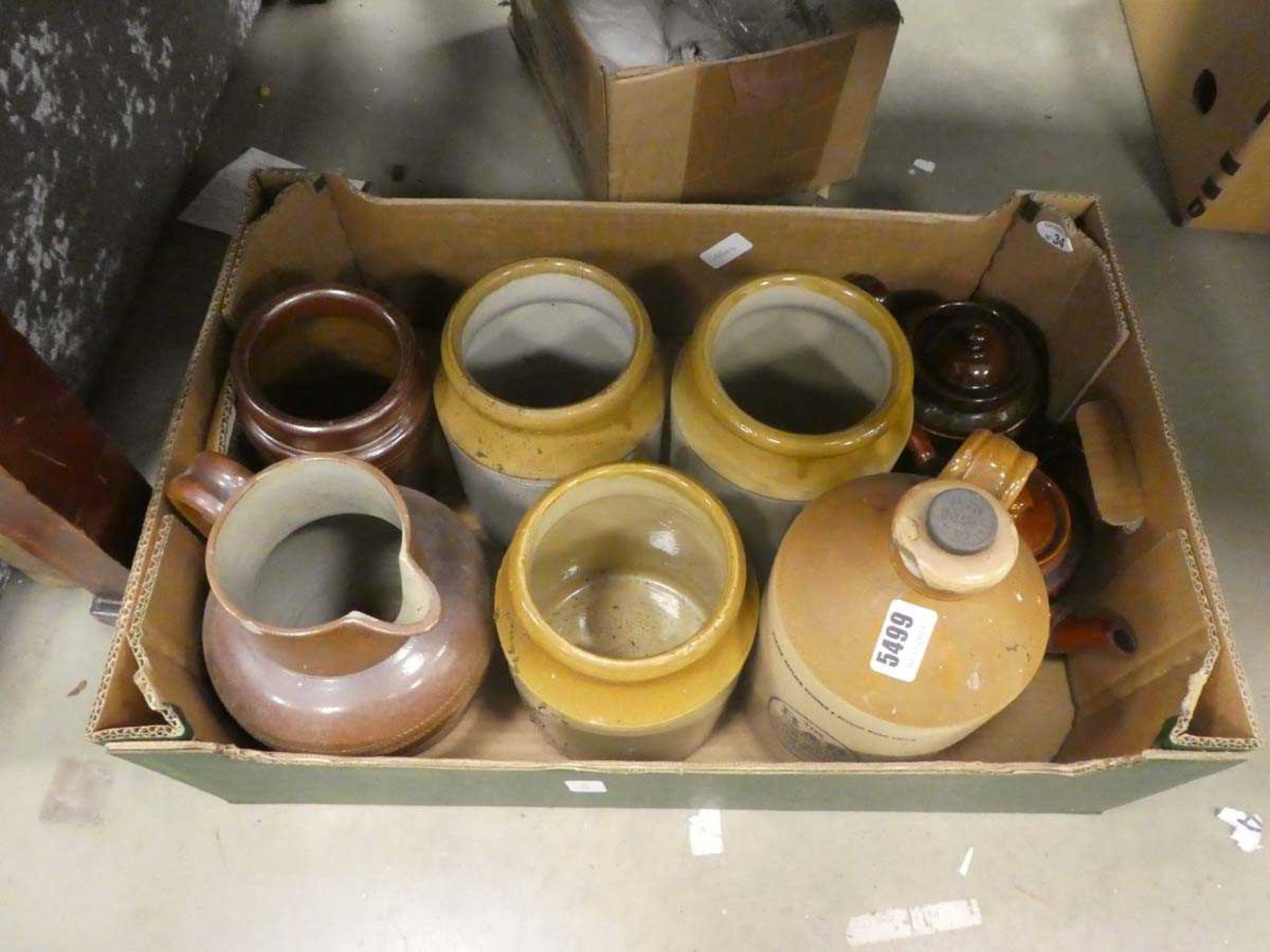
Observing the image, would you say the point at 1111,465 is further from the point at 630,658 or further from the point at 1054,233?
the point at 630,658

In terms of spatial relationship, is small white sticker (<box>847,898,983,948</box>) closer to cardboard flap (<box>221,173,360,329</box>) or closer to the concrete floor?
the concrete floor

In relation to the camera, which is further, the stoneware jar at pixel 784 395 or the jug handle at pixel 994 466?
the stoneware jar at pixel 784 395

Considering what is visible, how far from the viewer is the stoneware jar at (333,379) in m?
0.93

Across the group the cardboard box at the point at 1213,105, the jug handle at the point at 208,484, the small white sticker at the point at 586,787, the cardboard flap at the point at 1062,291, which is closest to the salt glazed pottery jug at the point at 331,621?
the jug handle at the point at 208,484

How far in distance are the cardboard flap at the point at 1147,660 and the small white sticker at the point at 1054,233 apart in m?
0.39

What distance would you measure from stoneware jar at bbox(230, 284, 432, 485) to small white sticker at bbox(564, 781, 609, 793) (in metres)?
0.38

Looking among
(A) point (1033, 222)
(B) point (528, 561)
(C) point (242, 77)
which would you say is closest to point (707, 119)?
(A) point (1033, 222)

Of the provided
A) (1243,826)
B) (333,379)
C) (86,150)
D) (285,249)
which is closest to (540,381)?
(333,379)

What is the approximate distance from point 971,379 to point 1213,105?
2.70ft

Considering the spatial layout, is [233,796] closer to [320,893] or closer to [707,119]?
[320,893]

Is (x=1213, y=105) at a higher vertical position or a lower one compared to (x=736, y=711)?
higher

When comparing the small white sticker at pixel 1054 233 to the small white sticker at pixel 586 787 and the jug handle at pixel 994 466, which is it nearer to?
the jug handle at pixel 994 466

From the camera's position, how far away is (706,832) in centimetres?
104

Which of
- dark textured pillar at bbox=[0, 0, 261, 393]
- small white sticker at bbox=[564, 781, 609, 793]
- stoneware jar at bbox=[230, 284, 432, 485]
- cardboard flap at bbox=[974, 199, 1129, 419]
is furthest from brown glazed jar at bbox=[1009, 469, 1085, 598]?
dark textured pillar at bbox=[0, 0, 261, 393]
